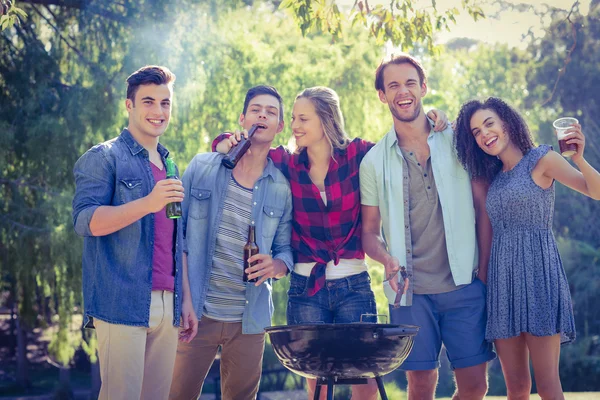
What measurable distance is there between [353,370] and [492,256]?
114 centimetres

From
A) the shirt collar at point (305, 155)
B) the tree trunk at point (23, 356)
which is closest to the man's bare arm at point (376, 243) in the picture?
the shirt collar at point (305, 155)

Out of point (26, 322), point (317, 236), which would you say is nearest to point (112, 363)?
point (317, 236)

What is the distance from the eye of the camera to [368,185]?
13.8 ft

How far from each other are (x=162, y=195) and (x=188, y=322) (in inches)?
37.4

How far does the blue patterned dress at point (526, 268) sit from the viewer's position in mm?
3742

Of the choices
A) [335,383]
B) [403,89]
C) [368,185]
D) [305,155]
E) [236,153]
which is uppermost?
[403,89]

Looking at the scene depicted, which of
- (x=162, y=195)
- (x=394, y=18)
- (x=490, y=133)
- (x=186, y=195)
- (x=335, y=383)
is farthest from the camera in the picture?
(x=394, y=18)

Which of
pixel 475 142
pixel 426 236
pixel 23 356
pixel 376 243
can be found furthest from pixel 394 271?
pixel 23 356

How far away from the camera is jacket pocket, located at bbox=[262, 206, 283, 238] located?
4137 millimetres

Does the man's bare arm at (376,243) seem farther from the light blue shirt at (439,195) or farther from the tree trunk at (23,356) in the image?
the tree trunk at (23,356)

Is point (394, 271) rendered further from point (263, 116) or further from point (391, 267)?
point (263, 116)

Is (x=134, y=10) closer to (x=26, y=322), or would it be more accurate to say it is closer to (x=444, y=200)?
(x=26, y=322)

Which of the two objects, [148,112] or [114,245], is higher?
[148,112]

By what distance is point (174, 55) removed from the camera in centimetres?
920
